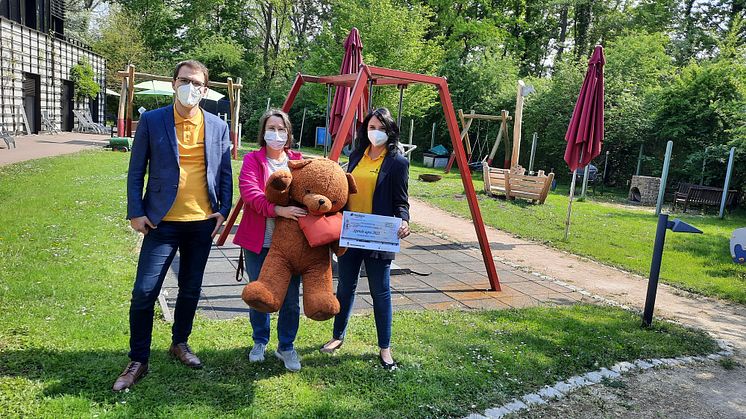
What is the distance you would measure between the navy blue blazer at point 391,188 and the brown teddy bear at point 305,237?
1.06ft

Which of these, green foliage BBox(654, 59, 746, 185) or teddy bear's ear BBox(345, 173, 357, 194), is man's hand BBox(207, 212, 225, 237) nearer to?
teddy bear's ear BBox(345, 173, 357, 194)

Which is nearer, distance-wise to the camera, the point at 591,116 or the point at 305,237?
the point at 305,237

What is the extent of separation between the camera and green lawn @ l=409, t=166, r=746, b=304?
7.66 m

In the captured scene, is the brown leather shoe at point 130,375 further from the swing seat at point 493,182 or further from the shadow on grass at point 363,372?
the swing seat at point 493,182

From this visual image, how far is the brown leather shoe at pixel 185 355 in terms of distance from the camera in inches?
141

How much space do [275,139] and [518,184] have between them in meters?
10.9

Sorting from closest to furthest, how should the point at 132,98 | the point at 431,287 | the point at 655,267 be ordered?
the point at 655,267, the point at 431,287, the point at 132,98

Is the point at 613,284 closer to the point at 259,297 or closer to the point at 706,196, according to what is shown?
the point at 259,297

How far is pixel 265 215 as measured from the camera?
133 inches

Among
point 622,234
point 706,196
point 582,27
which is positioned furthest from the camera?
point 582,27

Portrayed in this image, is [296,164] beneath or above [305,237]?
above

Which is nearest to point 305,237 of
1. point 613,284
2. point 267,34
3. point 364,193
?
point 364,193

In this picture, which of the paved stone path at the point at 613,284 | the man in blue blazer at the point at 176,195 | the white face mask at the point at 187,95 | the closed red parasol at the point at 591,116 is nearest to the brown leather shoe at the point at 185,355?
the man in blue blazer at the point at 176,195

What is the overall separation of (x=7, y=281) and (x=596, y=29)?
1387 inches
